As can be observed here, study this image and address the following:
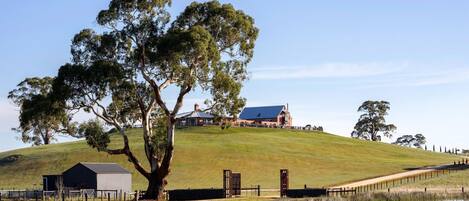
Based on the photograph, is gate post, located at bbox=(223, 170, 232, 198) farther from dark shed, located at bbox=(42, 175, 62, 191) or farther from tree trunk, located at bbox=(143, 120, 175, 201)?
dark shed, located at bbox=(42, 175, 62, 191)

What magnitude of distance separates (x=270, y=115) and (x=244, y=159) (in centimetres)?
7789

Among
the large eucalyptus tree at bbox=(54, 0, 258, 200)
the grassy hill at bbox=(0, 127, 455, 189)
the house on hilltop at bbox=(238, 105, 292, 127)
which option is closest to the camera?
the large eucalyptus tree at bbox=(54, 0, 258, 200)

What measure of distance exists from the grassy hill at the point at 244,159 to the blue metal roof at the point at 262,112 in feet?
123

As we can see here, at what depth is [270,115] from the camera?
192 meters

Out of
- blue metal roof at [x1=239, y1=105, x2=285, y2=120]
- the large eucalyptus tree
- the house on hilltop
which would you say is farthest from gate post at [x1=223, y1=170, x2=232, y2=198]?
blue metal roof at [x1=239, y1=105, x2=285, y2=120]

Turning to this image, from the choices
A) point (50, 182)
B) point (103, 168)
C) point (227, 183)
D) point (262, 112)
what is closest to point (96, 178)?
point (103, 168)

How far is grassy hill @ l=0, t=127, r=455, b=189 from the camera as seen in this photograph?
98438 mm

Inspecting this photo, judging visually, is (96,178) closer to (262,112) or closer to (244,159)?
(244,159)

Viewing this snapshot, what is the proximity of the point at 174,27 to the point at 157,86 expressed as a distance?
601cm

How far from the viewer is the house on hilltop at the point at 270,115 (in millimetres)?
190625

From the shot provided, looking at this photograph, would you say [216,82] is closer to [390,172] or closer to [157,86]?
[157,86]

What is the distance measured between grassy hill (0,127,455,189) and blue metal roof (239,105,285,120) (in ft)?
123

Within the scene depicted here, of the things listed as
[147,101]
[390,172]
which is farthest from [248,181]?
[147,101]

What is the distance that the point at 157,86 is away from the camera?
2628 inches
